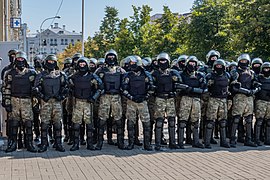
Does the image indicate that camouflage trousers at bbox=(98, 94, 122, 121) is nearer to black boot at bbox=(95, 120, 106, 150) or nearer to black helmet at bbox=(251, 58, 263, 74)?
black boot at bbox=(95, 120, 106, 150)

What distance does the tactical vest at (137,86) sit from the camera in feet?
31.8


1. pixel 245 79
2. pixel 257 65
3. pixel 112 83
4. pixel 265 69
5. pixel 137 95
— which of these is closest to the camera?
pixel 137 95

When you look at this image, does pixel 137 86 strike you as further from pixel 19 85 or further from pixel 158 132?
pixel 19 85

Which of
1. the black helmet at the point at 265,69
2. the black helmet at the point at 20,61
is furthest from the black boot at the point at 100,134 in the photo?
the black helmet at the point at 265,69

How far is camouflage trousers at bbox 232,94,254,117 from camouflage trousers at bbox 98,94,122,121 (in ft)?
9.71

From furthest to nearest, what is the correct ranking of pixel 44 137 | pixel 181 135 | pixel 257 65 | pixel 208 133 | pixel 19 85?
pixel 257 65 < pixel 208 133 < pixel 181 135 < pixel 44 137 < pixel 19 85

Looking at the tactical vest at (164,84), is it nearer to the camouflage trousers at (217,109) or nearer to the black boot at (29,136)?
the camouflage trousers at (217,109)

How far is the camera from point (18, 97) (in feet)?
30.3

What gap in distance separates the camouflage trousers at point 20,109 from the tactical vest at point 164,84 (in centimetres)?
302

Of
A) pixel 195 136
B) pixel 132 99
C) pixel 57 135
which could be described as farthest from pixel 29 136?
pixel 195 136

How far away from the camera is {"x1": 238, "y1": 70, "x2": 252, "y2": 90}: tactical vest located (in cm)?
1037

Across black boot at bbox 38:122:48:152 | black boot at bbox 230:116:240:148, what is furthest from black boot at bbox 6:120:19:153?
black boot at bbox 230:116:240:148

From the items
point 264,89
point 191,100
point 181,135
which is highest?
point 264,89

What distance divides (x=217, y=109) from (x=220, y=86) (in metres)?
0.58
